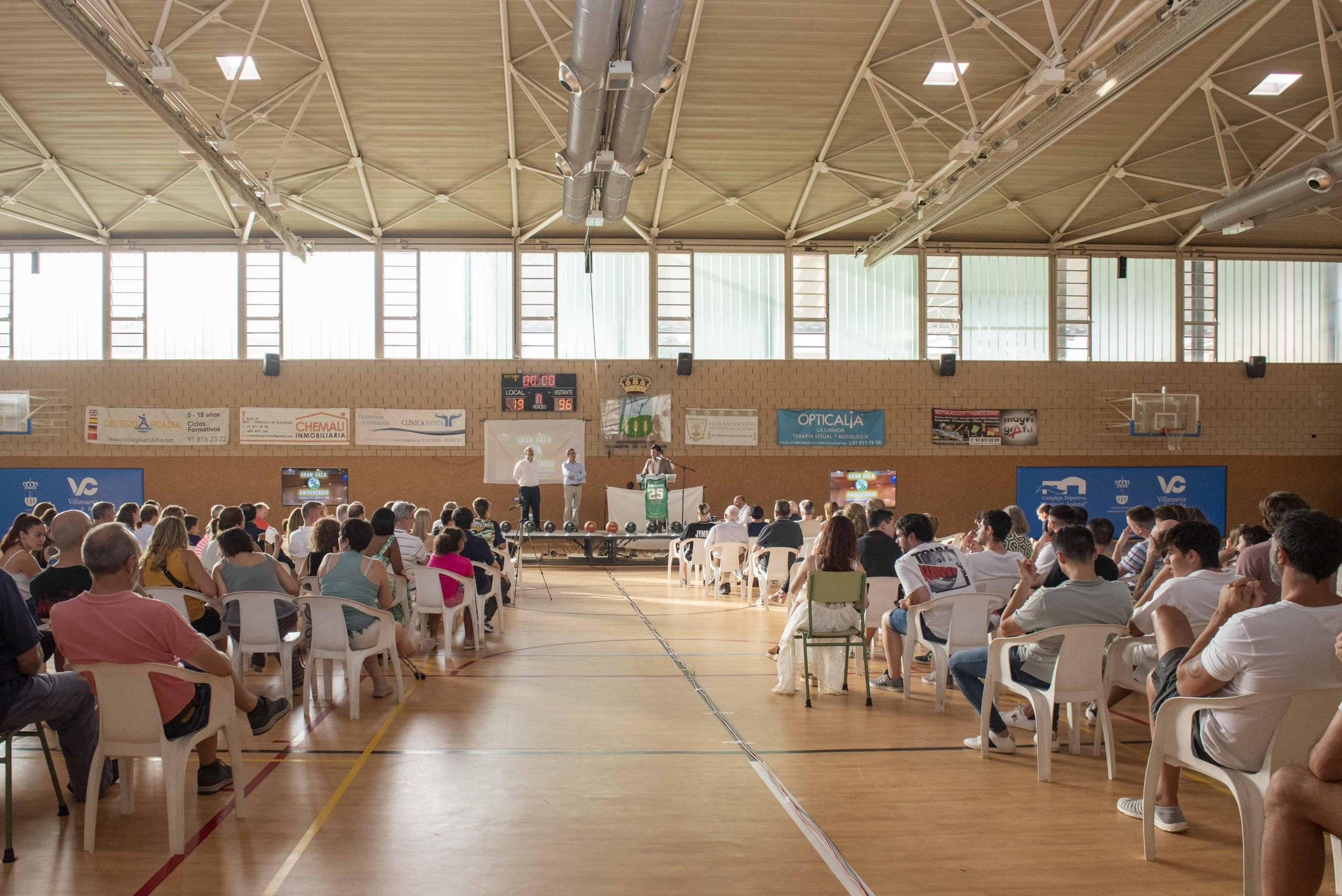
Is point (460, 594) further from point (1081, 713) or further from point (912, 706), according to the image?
point (1081, 713)

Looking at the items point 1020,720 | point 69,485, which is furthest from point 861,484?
point 69,485

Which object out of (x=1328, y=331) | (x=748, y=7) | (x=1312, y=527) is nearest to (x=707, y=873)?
(x=1312, y=527)

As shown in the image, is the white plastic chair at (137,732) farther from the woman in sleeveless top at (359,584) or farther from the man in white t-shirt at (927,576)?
the man in white t-shirt at (927,576)

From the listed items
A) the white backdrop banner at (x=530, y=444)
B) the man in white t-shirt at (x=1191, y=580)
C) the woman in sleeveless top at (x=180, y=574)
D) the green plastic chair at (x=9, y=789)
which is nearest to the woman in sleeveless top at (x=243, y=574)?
the woman in sleeveless top at (x=180, y=574)

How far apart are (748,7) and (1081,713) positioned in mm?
9156

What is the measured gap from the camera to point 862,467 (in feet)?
56.9

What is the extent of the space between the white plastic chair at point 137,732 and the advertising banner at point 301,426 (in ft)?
45.6

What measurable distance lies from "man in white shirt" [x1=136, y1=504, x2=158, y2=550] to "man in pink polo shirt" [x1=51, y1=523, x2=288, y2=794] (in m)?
6.26

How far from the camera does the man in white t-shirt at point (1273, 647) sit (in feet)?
9.53

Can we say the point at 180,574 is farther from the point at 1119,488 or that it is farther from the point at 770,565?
the point at 1119,488

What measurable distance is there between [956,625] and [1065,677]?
52.4 inches

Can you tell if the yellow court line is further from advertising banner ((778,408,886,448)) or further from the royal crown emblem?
advertising banner ((778,408,886,448))

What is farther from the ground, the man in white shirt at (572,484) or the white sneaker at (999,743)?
the man in white shirt at (572,484)

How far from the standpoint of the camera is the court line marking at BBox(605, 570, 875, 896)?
3.13m
